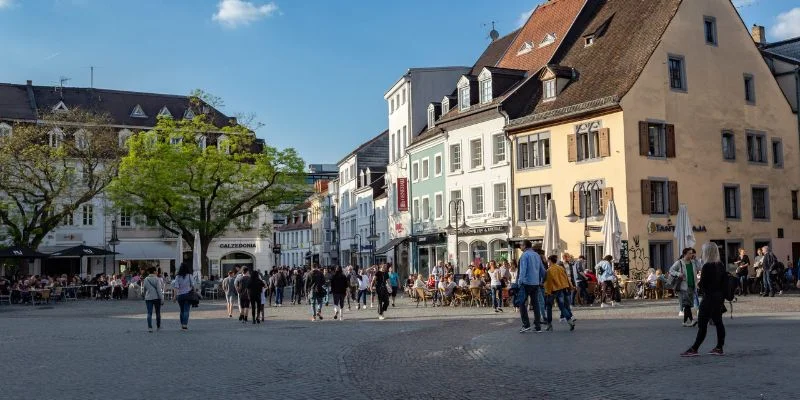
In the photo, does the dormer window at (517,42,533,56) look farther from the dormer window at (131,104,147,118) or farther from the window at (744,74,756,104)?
the dormer window at (131,104,147,118)

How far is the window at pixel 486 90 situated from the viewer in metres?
44.0

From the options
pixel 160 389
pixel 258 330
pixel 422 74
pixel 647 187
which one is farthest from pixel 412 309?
pixel 422 74

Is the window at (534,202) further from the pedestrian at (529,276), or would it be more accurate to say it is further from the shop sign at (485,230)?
the pedestrian at (529,276)

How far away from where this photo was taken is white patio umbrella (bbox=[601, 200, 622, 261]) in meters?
31.5

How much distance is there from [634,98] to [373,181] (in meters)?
33.3

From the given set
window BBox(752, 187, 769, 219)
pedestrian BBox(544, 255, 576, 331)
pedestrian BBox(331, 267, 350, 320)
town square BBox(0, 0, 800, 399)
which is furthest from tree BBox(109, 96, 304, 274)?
pedestrian BBox(544, 255, 576, 331)

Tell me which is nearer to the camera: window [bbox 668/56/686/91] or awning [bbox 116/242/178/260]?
window [bbox 668/56/686/91]

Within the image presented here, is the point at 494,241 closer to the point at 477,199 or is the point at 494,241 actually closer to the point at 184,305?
the point at 477,199

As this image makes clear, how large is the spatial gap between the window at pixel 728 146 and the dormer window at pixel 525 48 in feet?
38.6

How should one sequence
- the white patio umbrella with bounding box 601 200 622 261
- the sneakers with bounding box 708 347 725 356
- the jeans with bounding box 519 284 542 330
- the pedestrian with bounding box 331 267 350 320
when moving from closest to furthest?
the sneakers with bounding box 708 347 725 356 → the jeans with bounding box 519 284 542 330 → the pedestrian with bounding box 331 267 350 320 → the white patio umbrella with bounding box 601 200 622 261

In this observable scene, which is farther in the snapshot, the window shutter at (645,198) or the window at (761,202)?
the window at (761,202)

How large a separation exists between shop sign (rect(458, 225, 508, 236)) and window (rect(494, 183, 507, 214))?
36.8 inches

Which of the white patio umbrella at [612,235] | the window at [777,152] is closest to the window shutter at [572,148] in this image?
the white patio umbrella at [612,235]

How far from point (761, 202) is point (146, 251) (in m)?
41.7
